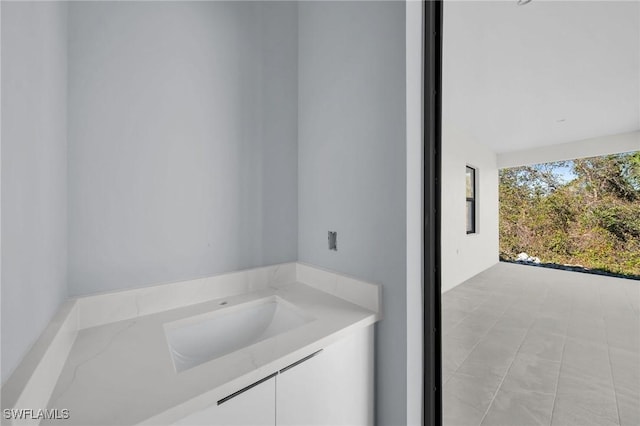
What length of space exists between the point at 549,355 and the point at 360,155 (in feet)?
6.06

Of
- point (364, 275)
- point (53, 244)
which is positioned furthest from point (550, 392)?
point (53, 244)

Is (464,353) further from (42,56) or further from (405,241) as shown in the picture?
(42,56)

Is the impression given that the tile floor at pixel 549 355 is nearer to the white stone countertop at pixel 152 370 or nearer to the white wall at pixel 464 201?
the white wall at pixel 464 201

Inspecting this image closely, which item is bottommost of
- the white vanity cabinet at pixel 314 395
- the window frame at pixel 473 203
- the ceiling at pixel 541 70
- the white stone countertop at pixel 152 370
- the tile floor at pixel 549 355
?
the tile floor at pixel 549 355

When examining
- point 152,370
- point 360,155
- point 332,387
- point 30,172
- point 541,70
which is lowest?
point 332,387

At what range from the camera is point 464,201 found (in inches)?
61.7

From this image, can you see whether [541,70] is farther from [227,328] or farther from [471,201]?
[227,328]

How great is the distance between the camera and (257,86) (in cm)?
142

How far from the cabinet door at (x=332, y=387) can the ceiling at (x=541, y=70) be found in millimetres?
1181

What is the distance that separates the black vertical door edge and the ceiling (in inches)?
4.7

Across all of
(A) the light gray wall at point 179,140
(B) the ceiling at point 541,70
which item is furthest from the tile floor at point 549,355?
(A) the light gray wall at point 179,140

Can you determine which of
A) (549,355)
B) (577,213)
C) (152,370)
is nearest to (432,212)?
(577,213)

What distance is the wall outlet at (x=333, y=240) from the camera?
1.29 metres

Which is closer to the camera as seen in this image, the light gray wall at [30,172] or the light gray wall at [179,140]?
the light gray wall at [30,172]
